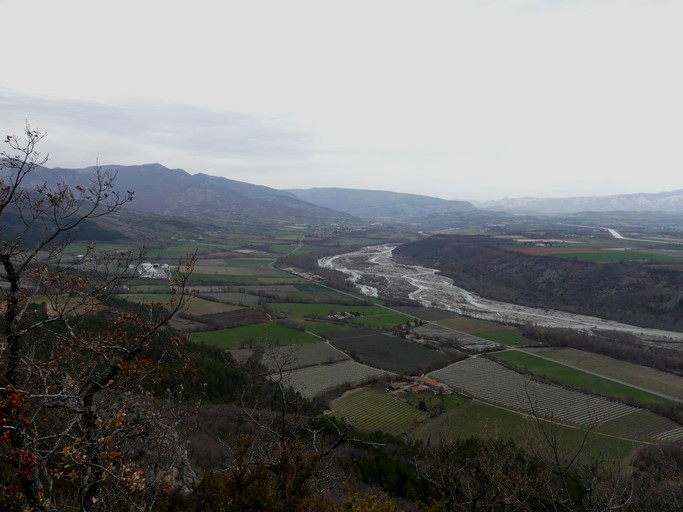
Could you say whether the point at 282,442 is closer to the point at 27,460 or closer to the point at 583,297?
the point at 27,460

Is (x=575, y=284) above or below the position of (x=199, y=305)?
above

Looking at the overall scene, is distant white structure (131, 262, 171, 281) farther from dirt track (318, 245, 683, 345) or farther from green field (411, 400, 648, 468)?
dirt track (318, 245, 683, 345)

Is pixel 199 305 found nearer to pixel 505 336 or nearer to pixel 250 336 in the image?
pixel 250 336

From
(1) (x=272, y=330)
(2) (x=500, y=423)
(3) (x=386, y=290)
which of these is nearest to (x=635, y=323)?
(3) (x=386, y=290)

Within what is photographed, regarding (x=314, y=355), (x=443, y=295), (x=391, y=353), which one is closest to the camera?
(x=314, y=355)

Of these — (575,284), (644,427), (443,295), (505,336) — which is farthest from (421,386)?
(575,284)
